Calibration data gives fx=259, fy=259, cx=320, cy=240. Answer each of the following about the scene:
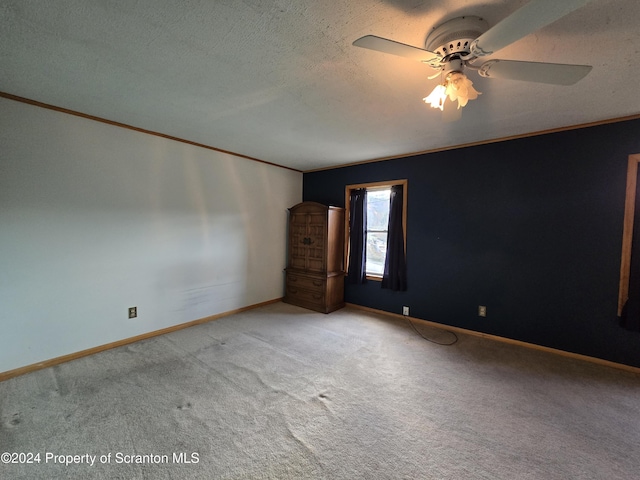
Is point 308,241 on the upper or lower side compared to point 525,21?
lower

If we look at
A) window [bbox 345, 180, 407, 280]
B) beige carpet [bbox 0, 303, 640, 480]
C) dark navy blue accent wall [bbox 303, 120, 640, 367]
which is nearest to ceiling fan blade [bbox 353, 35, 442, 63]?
beige carpet [bbox 0, 303, 640, 480]

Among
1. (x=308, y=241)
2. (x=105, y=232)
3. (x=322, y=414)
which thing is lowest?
(x=322, y=414)

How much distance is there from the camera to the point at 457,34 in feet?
4.38

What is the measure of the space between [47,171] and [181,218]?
4.11 ft

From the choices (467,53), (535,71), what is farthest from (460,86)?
(535,71)

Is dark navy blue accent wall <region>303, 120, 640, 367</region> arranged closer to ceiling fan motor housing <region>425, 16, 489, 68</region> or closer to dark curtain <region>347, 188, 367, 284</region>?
dark curtain <region>347, 188, 367, 284</region>

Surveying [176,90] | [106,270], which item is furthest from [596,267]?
[106,270]

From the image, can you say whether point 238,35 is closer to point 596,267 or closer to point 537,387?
point 537,387

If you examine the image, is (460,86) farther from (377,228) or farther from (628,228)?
(377,228)

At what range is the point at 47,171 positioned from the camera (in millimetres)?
2387

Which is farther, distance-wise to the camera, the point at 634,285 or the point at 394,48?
the point at 634,285

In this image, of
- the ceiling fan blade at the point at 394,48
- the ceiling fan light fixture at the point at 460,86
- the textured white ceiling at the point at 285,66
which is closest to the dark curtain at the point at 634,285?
the textured white ceiling at the point at 285,66

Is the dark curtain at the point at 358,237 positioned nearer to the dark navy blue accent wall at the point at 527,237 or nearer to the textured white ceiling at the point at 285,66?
the dark navy blue accent wall at the point at 527,237

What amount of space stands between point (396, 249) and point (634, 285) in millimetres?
2296
